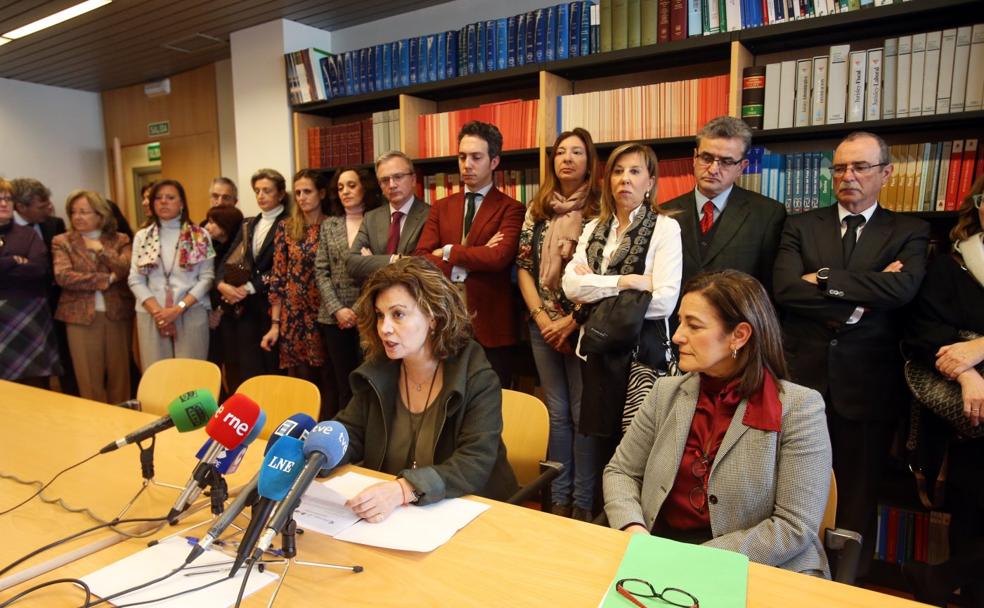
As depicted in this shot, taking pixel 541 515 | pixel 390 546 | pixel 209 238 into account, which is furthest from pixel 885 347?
pixel 209 238

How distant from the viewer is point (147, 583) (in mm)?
1198

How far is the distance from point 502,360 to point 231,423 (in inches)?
81.8

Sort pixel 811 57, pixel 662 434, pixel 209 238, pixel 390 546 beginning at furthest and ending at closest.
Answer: pixel 209 238 → pixel 811 57 → pixel 662 434 → pixel 390 546

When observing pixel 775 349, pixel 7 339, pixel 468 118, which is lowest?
pixel 7 339

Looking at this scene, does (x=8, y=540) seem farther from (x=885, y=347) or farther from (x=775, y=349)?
(x=885, y=347)

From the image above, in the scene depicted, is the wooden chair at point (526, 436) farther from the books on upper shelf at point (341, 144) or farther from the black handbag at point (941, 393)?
the books on upper shelf at point (341, 144)

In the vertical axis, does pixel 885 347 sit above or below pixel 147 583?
above

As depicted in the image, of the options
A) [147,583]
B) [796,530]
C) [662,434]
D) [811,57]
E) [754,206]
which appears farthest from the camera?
[811,57]

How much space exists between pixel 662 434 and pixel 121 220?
4.50 m

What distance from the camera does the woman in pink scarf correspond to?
2.90 m

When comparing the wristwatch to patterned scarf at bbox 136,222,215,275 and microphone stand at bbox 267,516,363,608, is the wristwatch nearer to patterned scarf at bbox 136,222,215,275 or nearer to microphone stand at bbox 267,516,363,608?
microphone stand at bbox 267,516,363,608

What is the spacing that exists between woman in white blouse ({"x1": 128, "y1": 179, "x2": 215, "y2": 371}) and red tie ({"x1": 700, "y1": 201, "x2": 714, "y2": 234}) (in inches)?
119

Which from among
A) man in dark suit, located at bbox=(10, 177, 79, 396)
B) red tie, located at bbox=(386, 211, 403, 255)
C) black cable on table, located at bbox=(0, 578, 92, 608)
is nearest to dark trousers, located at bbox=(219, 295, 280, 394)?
red tie, located at bbox=(386, 211, 403, 255)

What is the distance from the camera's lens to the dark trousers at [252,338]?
4.06 m
